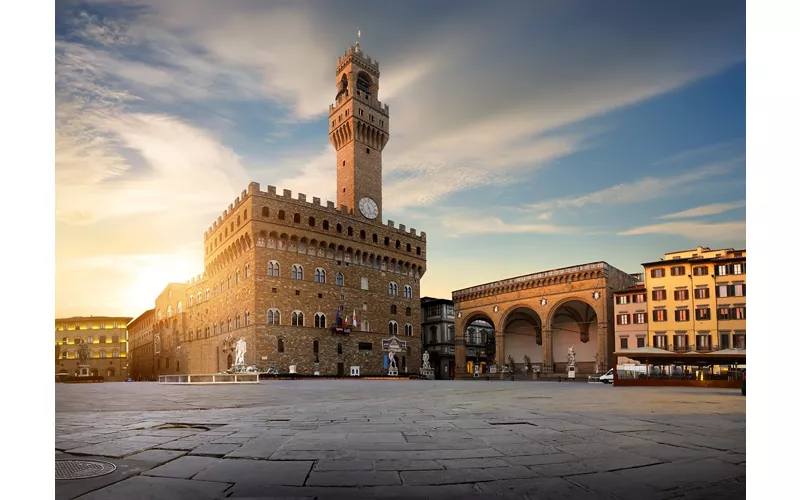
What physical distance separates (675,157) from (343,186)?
3626 centimetres

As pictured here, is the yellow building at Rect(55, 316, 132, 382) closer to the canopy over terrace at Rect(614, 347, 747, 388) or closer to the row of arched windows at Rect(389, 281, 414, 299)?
the row of arched windows at Rect(389, 281, 414, 299)

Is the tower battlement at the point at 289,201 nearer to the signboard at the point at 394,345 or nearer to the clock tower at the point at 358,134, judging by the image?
the clock tower at the point at 358,134

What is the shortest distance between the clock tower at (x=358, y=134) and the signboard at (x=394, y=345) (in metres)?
9.40

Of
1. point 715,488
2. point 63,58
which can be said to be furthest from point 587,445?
point 63,58

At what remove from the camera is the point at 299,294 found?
36.5 metres

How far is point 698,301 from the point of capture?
99.3 feet

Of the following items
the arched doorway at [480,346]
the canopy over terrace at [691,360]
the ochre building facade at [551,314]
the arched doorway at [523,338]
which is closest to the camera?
the canopy over terrace at [691,360]

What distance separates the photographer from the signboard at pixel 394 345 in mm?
41594

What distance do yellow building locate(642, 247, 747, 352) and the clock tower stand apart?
67.7 feet

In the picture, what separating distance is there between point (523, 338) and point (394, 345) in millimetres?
10521

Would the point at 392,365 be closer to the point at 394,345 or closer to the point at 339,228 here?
the point at 394,345

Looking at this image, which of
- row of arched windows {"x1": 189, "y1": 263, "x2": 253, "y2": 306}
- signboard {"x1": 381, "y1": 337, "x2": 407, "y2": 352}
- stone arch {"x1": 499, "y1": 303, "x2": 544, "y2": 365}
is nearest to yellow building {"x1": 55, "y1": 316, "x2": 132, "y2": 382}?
row of arched windows {"x1": 189, "y1": 263, "x2": 253, "y2": 306}

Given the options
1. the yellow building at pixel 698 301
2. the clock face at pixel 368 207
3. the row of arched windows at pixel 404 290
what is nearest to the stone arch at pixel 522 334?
the row of arched windows at pixel 404 290
